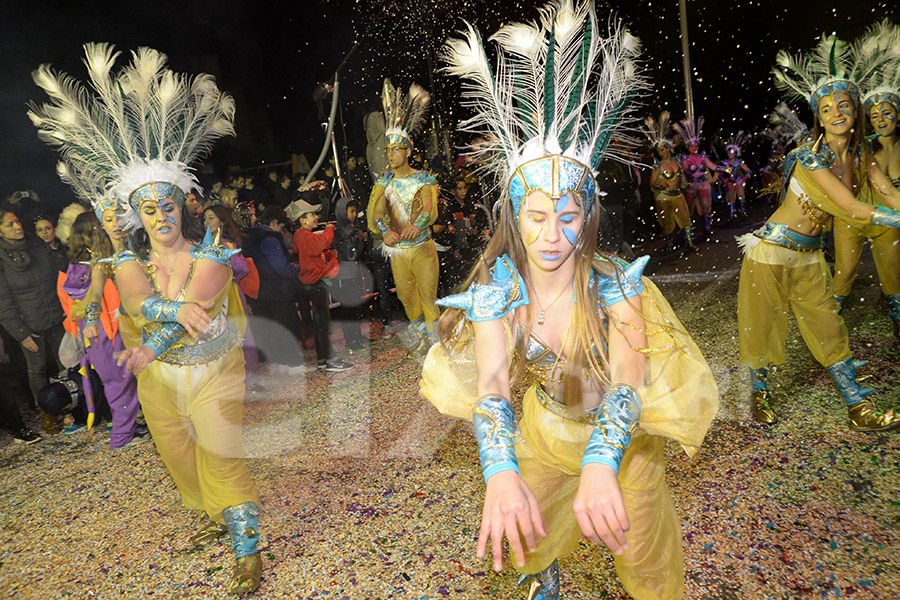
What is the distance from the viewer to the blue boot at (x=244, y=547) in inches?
97.4

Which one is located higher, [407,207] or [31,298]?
[407,207]

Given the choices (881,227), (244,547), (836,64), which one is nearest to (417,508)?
(244,547)

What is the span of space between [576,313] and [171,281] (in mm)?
2023

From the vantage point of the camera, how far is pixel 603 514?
4.07 feet

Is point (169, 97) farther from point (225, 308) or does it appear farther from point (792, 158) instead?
point (792, 158)

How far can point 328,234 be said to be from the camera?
5.86 metres

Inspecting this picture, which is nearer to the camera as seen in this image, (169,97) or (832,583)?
(832,583)

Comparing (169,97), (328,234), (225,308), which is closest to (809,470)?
(225,308)

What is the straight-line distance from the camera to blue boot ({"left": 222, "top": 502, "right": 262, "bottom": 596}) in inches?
97.4

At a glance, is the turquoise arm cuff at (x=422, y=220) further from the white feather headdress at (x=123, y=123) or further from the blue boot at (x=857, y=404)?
the blue boot at (x=857, y=404)

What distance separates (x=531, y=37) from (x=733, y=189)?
11.4 metres

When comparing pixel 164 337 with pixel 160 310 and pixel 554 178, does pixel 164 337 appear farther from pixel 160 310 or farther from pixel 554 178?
pixel 554 178

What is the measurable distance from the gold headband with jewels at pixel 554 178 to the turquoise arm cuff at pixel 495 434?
62 centimetres

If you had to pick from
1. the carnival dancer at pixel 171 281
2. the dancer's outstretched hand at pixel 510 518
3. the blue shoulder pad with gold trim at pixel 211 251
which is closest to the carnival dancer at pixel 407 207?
the carnival dancer at pixel 171 281
